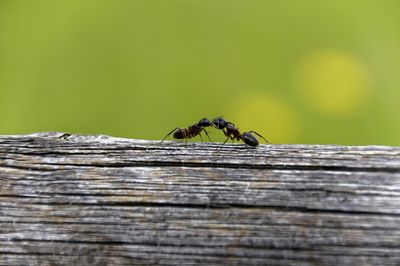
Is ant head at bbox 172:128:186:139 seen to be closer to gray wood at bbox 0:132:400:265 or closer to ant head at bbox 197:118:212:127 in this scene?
ant head at bbox 197:118:212:127

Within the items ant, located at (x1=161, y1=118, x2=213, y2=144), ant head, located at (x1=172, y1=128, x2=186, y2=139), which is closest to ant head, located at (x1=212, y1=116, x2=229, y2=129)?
ant, located at (x1=161, y1=118, x2=213, y2=144)

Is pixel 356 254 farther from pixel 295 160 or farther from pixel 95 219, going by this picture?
pixel 95 219

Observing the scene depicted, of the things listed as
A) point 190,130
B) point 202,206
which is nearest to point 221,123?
point 190,130

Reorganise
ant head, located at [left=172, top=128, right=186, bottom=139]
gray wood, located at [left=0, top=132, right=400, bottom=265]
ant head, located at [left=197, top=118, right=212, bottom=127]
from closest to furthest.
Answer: gray wood, located at [left=0, top=132, right=400, bottom=265] < ant head, located at [left=172, top=128, right=186, bottom=139] < ant head, located at [left=197, top=118, right=212, bottom=127]

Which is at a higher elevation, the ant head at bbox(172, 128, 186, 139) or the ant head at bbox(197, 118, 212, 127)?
the ant head at bbox(197, 118, 212, 127)

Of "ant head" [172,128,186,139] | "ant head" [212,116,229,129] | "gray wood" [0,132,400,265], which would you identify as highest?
"ant head" [212,116,229,129]

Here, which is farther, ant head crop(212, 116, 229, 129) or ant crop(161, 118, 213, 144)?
ant head crop(212, 116, 229, 129)

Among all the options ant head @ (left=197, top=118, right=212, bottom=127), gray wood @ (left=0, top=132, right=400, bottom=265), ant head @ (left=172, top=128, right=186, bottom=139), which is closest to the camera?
gray wood @ (left=0, top=132, right=400, bottom=265)

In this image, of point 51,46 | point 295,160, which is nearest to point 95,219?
point 295,160
